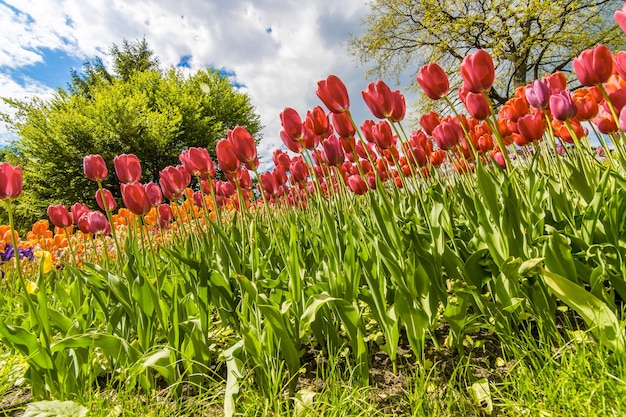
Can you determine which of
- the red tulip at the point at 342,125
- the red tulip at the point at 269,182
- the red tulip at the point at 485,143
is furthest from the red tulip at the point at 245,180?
the red tulip at the point at 485,143

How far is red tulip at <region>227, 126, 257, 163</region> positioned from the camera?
74.6 inches

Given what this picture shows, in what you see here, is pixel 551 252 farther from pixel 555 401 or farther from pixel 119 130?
pixel 119 130

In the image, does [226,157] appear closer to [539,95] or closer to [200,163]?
[200,163]

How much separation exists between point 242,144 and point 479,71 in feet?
3.76

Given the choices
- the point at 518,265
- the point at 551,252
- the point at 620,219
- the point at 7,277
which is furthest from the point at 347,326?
the point at 7,277

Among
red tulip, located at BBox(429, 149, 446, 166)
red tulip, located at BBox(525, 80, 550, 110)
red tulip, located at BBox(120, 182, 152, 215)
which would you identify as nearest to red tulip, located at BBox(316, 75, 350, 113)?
red tulip, located at BBox(525, 80, 550, 110)

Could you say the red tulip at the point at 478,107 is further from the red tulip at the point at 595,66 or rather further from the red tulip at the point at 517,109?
the red tulip at the point at 517,109

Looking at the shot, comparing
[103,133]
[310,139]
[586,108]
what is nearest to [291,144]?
[310,139]

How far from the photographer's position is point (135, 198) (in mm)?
1927

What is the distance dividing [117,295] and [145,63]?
2931cm

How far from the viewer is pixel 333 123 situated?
81.6 inches

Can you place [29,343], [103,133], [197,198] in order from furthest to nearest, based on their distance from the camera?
[103,133] → [197,198] → [29,343]

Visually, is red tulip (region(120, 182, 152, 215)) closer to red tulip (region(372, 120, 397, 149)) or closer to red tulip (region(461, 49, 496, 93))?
red tulip (region(372, 120, 397, 149))

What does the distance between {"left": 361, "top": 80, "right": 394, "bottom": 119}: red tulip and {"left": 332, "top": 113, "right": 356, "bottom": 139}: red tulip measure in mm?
288
